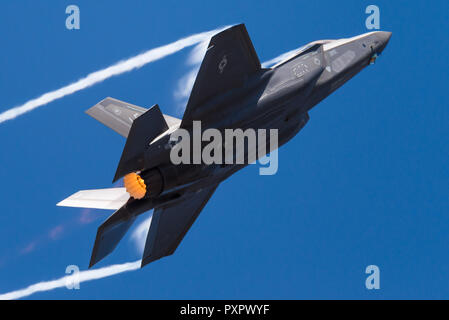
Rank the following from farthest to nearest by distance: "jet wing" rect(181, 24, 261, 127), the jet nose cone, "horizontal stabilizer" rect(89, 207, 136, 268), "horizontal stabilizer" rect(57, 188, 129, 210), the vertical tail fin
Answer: the jet nose cone
"horizontal stabilizer" rect(57, 188, 129, 210)
"horizontal stabilizer" rect(89, 207, 136, 268)
"jet wing" rect(181, 24, 261, 127)
the vertical tail fin

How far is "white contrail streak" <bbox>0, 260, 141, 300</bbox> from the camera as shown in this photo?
2062cm

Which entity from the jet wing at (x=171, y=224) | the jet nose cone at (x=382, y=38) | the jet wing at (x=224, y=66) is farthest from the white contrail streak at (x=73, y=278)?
the jet nose cone at (x=382, y=38)

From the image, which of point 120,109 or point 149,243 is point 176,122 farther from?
point 149,243

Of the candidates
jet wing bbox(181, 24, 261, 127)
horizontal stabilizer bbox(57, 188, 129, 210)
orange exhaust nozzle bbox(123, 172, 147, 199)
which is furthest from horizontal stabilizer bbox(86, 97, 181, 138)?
orange exhaust nozzle bbox(123, 172, 147, 199)

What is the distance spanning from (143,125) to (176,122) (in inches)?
105

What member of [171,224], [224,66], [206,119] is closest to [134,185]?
[206,119]

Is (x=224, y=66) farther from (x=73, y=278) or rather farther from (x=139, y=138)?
(x=73, y=278)

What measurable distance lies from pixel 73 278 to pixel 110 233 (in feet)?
13.3

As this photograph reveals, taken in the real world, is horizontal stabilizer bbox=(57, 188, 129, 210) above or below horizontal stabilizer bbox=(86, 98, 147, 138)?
below

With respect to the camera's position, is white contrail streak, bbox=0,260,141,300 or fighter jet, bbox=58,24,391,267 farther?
white contrail streak, bbox=0,260,141,300

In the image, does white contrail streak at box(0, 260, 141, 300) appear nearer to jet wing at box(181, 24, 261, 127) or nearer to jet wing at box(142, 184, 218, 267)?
jet wing at box(142, 184, 218, 267)

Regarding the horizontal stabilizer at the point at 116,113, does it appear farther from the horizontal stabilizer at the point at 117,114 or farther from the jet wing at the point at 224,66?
the jet wing at the point at 224,66

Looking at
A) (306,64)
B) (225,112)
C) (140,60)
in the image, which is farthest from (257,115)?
(140,60)

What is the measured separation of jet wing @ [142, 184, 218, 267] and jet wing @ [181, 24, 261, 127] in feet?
9.25
